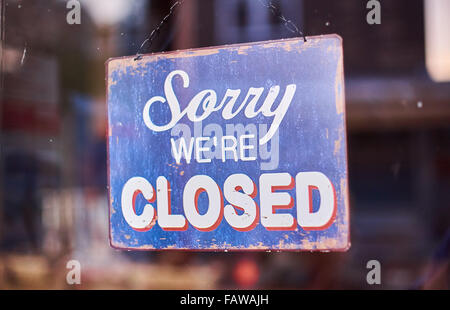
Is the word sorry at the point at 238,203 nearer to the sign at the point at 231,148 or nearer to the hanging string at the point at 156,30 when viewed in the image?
the sign at the point at 231,148

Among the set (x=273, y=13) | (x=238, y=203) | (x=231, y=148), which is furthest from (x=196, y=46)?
(x=238, y=203)

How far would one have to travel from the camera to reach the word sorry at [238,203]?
71.5 inches

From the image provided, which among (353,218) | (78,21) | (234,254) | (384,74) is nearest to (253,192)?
(234,254)

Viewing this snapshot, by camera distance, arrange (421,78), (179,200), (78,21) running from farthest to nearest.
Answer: (78,21), (179,200), (421,78)

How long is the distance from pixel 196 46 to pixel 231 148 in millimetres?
468

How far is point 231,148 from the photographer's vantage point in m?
1.90

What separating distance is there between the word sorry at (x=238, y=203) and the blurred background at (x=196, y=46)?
0.12 metres

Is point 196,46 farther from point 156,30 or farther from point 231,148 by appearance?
point 231,148

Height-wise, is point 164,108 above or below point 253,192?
above

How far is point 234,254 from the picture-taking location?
1.89 metres

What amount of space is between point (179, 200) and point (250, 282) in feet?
1.47

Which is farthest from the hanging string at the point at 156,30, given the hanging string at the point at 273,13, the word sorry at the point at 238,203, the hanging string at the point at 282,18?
the word sorry at the point at 238,203
